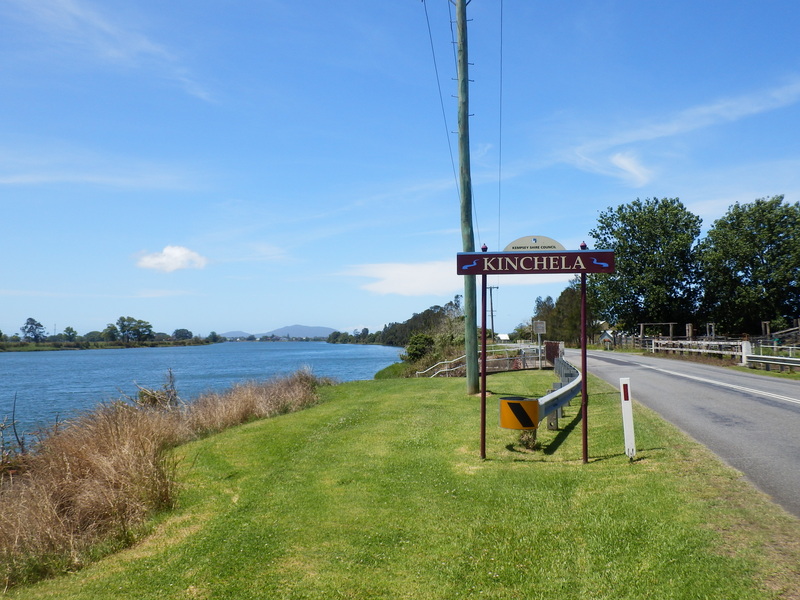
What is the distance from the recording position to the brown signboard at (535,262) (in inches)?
354

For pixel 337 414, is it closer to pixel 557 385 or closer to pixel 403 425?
pixel 403 425

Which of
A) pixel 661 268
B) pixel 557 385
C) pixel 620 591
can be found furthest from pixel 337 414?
pixel 661 268

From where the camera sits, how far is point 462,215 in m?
17.2

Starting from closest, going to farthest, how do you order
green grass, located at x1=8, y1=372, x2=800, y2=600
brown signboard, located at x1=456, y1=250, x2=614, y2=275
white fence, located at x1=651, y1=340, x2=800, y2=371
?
green grass, located at x1=8, y1=372, x2=800, y2=600 < brown signboard, located at x1=456, y1=250, x2=614, y2=275 < white fence, located at x1=651, y1=340, x2=800, y2=371

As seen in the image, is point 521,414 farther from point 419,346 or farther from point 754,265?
point 754,265

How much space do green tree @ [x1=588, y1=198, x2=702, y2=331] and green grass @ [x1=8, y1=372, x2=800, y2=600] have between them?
52372 millimetres

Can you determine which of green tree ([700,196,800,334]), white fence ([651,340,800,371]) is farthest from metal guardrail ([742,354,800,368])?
green tree ([700,196,800,334])

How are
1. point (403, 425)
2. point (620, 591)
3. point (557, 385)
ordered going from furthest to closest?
point (557, 385), point (403, 425), point (620, 591)

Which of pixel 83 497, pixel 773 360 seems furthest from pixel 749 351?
pixel 83 497

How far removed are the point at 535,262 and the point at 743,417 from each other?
6390mm

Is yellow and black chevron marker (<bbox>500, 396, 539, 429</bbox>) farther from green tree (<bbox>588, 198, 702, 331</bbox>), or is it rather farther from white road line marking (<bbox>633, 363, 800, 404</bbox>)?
green tree (<bbox>588, 198, 702, 331</bbox>)

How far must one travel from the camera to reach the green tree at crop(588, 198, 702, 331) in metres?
58.5

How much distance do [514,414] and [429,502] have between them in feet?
7.85

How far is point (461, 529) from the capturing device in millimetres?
6117
